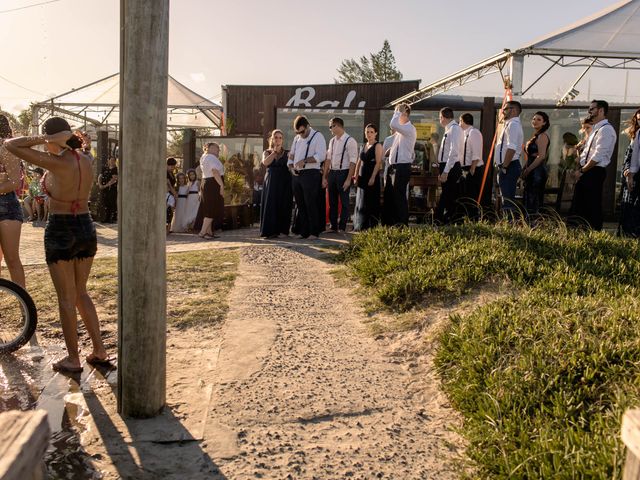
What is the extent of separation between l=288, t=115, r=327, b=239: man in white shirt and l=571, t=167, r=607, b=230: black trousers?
11.8ft

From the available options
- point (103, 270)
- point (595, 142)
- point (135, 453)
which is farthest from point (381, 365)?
point (595, 142)

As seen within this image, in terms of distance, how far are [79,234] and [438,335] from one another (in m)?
2.59

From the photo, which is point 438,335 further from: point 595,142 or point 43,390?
point 595,142

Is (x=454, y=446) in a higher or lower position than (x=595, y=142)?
lower


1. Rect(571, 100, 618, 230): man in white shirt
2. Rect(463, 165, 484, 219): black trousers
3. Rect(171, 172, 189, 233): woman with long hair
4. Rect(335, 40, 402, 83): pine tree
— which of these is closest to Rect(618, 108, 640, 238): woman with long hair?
Rect(571, 100, 618, 230): man in white shirt

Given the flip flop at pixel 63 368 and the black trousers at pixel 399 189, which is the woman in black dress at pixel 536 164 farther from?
the flip flop at pixel 63 368

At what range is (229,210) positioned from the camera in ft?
41.9

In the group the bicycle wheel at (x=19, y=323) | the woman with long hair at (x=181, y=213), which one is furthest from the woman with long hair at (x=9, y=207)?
the woman with long hair at (x=181, y=213)

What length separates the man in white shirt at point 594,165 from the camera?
25.5 ft

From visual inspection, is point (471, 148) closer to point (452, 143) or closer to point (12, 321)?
point (452, 143)

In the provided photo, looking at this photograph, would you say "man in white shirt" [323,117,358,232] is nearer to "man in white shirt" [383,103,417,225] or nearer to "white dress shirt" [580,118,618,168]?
"man in white shirt" [383,103,417,225]

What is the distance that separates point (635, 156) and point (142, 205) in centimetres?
679

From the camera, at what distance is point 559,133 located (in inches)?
458

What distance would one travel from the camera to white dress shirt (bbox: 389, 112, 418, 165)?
352 inches
